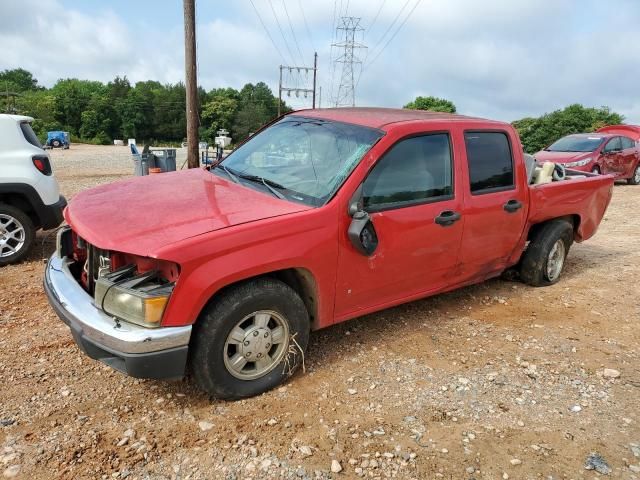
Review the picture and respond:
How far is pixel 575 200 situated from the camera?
5.48 m

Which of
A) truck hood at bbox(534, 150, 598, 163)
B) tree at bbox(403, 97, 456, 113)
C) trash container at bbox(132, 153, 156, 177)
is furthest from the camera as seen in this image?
tree at bbox(403, 97, 456, 113)

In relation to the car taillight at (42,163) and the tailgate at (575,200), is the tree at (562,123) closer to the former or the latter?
the tailgate at (575,200)

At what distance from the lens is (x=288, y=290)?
3.22 metres

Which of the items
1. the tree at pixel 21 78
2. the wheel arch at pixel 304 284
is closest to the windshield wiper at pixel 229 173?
the wheel arch at pixel 304 284

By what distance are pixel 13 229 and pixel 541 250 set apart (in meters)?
5.77

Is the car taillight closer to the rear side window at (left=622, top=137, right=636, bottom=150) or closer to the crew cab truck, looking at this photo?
the crew cab truck

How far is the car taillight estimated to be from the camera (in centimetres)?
589

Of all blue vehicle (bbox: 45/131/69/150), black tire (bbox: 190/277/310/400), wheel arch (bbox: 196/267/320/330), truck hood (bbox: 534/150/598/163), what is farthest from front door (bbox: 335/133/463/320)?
blue vehicle (bbox: 45/131/69/150)

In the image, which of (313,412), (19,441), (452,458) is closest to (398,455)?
(452,458)

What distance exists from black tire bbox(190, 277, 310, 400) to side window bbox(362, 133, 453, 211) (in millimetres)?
871

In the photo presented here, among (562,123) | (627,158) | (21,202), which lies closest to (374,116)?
(21,202)

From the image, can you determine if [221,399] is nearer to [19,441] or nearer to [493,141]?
[19,441]

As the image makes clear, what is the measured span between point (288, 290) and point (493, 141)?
2.49 metres

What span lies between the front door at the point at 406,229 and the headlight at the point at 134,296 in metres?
1.20
